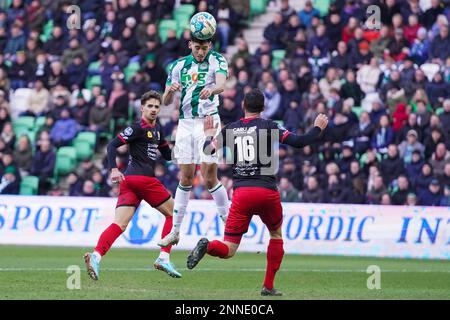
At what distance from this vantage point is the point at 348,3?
2666cm

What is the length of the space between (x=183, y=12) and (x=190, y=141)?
44.0ft

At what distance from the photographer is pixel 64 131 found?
2544 cm

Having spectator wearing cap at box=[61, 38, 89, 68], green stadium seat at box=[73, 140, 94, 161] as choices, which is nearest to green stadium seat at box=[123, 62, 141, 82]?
spectator wearing cap at box=[61, 38, 89, 68]

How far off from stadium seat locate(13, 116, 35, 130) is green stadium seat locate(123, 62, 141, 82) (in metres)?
2.44

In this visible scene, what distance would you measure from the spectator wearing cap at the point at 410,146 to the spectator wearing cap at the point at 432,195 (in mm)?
884

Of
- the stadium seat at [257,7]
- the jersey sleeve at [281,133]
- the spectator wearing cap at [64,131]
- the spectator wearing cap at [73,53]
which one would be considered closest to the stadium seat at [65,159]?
the spectator wearing cap at [64,131]

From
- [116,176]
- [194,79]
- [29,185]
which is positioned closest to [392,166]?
[29,185]

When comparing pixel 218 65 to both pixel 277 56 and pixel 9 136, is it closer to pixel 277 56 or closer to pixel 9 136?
pixel 9 136

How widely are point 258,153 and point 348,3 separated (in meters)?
14.9

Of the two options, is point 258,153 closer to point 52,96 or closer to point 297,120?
point 297,120

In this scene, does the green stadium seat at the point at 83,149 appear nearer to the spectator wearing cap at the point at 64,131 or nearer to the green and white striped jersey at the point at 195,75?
the spectator wearing cap at the point at 64,131

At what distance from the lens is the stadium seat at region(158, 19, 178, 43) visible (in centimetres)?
2745

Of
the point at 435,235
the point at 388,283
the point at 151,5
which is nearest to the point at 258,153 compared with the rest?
the point at 388,283

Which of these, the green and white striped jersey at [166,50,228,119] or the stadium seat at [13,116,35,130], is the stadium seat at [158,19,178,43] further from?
the green and white striped jersey at [166,50,228,119]
